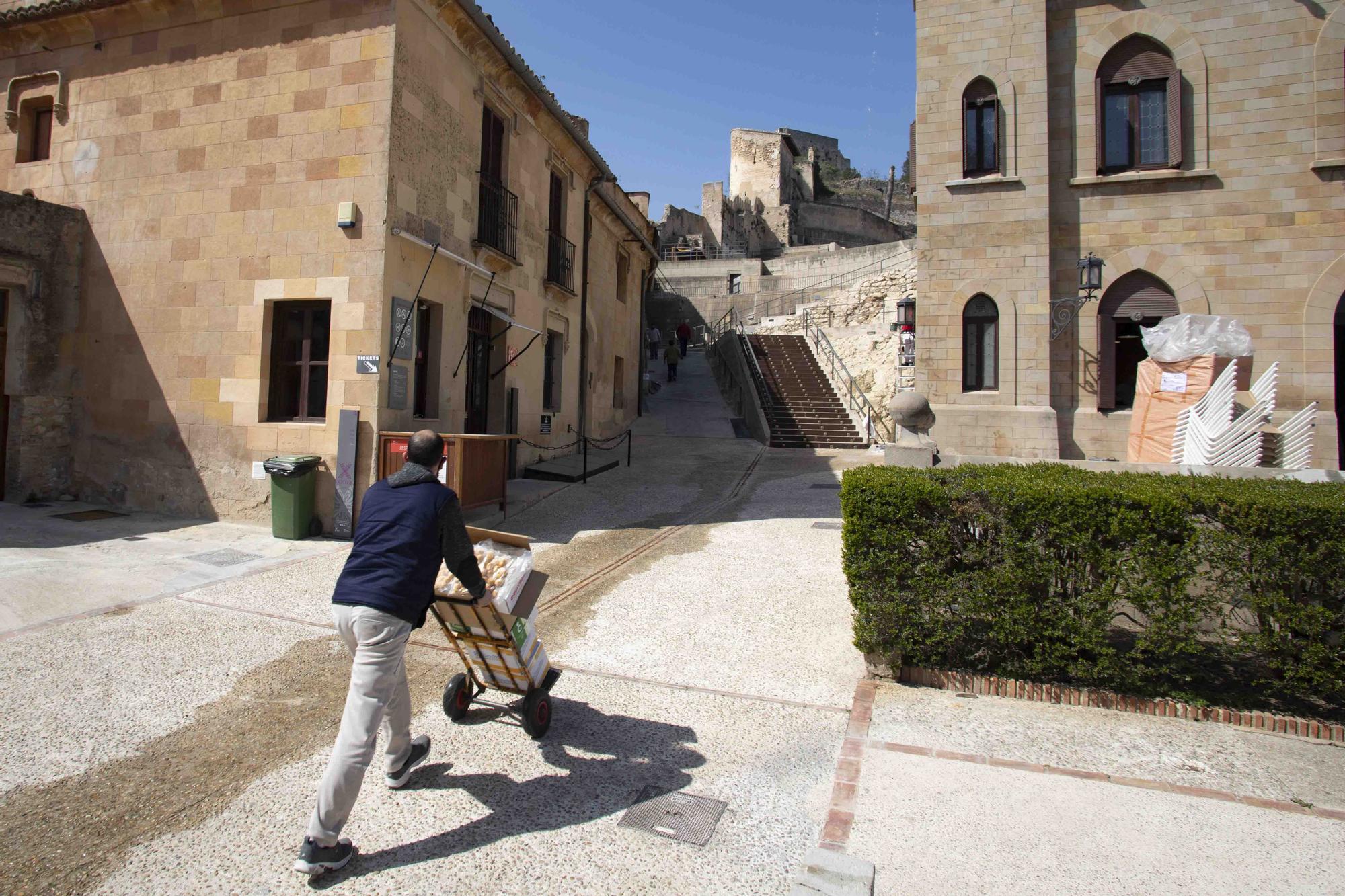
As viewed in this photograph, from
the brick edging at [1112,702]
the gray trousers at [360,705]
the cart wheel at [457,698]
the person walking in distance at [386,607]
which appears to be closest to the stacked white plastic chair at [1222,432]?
the brick edging at [1112,702]

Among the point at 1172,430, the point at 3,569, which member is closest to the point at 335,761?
the point at 3,569

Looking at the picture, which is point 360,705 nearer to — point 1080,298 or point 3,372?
point 3,372

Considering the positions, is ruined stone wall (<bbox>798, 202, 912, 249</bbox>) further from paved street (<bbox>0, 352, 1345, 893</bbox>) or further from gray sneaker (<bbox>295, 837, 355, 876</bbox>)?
gray sneaker (<bbox>295, 837, 355, 876</bbox>)

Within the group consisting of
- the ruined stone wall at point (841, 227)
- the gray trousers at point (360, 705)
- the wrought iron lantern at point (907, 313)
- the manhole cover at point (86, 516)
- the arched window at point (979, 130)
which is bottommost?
the gray trousers at point (360, 705)

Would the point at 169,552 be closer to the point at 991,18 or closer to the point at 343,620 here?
the point at 343,620

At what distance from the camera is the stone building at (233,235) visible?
8.62m

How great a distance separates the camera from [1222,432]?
28.0 feet

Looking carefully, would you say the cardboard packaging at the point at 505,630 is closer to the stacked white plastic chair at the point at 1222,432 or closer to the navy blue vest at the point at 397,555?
the navy blue vest at the point at 397,555

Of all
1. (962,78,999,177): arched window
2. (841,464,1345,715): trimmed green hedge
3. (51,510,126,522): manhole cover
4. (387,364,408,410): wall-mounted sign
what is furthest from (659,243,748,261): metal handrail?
(841,464,1345,715): trimmed green hedge

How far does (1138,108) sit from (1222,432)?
27.5ft

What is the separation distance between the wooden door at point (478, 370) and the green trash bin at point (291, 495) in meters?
2.85

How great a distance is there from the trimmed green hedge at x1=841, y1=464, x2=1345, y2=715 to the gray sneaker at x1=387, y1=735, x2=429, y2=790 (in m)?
2.82

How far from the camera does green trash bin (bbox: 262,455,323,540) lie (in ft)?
27.2

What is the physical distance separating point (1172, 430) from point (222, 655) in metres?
11.4
